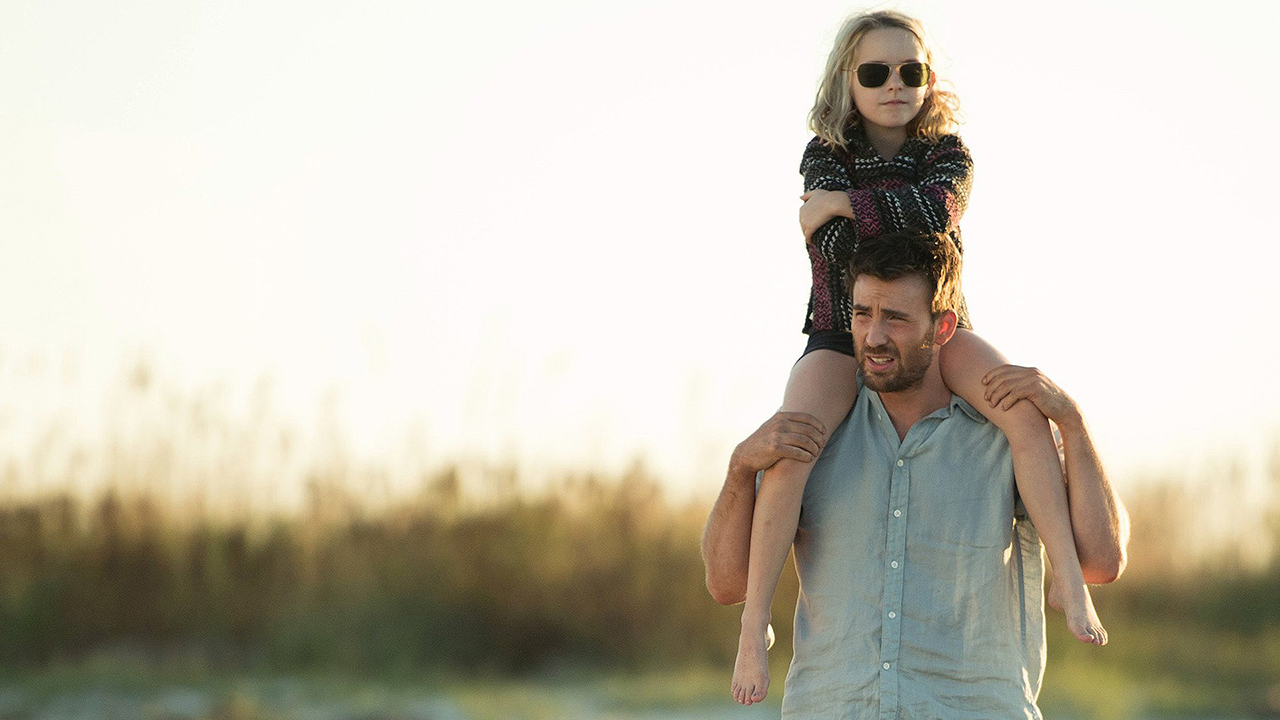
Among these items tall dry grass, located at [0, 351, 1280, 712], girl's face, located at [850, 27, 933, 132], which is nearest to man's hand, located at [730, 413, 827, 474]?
girl's face, located at [850, 27, 933, 132]

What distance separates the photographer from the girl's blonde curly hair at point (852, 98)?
3.22 metres

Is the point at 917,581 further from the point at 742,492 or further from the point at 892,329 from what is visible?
the point at 892,329

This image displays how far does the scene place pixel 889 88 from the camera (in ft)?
10.4

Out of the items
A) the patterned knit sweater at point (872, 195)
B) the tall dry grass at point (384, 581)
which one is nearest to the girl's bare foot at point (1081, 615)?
the patterned knit sweater at point (872, 195)

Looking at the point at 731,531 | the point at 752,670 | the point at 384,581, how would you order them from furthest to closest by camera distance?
the point at 384,581, the point at 731,531, the point at 752,670

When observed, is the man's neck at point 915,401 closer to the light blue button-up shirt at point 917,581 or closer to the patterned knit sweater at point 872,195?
the light blue button-up shirt at point 917,581

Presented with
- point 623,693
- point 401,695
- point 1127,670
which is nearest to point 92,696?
point 401,695

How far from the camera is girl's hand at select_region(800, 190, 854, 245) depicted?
3.03m

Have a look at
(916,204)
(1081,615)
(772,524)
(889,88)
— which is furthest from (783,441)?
(889,88)

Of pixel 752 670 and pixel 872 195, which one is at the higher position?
pixel 872 195

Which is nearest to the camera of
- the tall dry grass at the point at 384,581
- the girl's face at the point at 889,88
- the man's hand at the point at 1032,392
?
the man's hand at the point at 1032,392

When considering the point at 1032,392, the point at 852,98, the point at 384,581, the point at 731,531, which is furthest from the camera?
the point at 384,581

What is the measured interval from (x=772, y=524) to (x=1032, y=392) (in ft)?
1.77

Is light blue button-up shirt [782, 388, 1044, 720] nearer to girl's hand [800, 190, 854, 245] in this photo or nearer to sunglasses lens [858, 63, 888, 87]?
girl's hand [800, 190, 854, 245]
